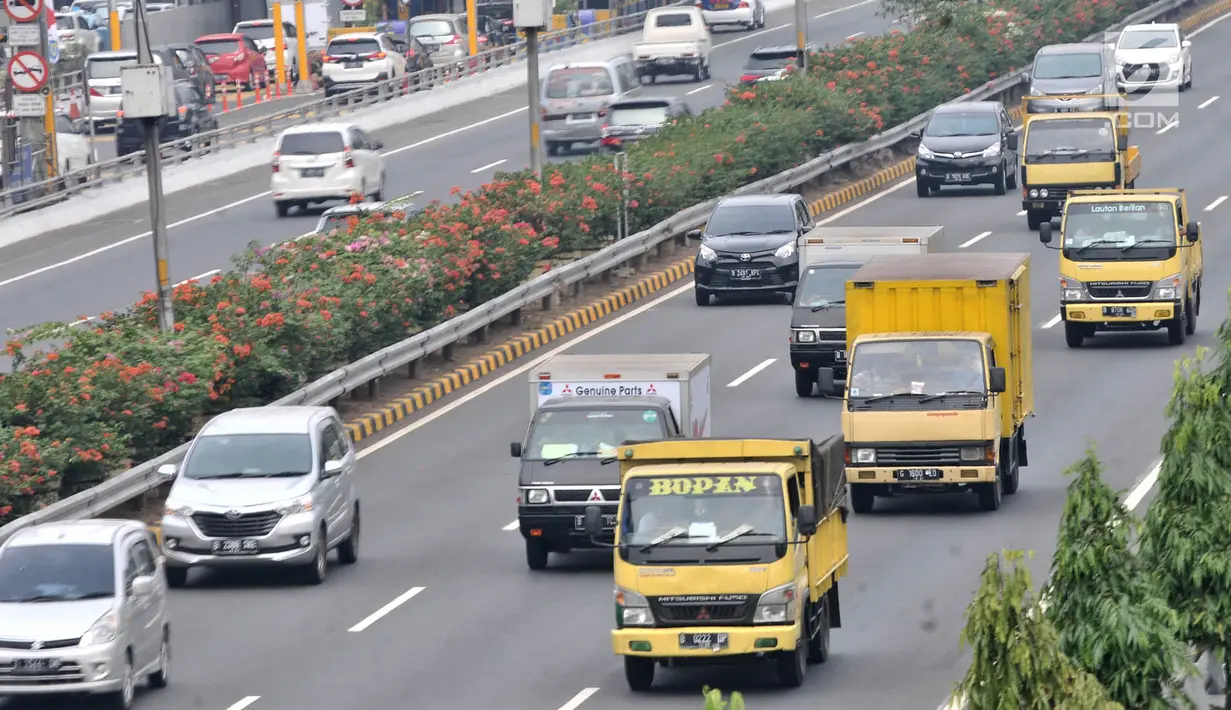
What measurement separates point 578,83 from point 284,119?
7974mm

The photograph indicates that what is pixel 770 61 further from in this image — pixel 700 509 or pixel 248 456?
pixel 700 509

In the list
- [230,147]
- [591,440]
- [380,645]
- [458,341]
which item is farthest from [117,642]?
[230,147]

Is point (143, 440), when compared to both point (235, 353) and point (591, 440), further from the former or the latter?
point (591, 440)

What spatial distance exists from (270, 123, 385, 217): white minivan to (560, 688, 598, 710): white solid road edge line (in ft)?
92.1

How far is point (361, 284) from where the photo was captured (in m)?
31.6

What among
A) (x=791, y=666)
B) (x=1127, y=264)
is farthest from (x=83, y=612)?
(x=1127, y=264)

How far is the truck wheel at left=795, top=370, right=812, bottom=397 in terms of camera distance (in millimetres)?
30461

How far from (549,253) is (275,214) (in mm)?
11476

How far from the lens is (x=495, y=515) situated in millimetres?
25156

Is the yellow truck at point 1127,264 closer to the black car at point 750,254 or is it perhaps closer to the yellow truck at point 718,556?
the black car at point 750,254

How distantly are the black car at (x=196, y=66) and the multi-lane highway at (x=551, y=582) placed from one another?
2878 centimetres

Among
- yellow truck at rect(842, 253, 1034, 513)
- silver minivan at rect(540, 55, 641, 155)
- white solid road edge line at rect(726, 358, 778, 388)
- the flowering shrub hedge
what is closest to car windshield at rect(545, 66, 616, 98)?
silver minivan at rect(540, 55, 641, 155)

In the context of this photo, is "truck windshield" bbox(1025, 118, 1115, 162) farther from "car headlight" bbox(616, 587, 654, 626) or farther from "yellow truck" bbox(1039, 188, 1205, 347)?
"car headlight" bbox(616, 587, 654, 626)

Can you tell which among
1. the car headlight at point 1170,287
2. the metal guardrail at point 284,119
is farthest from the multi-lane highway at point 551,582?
the metal guardrail at point 284,119
